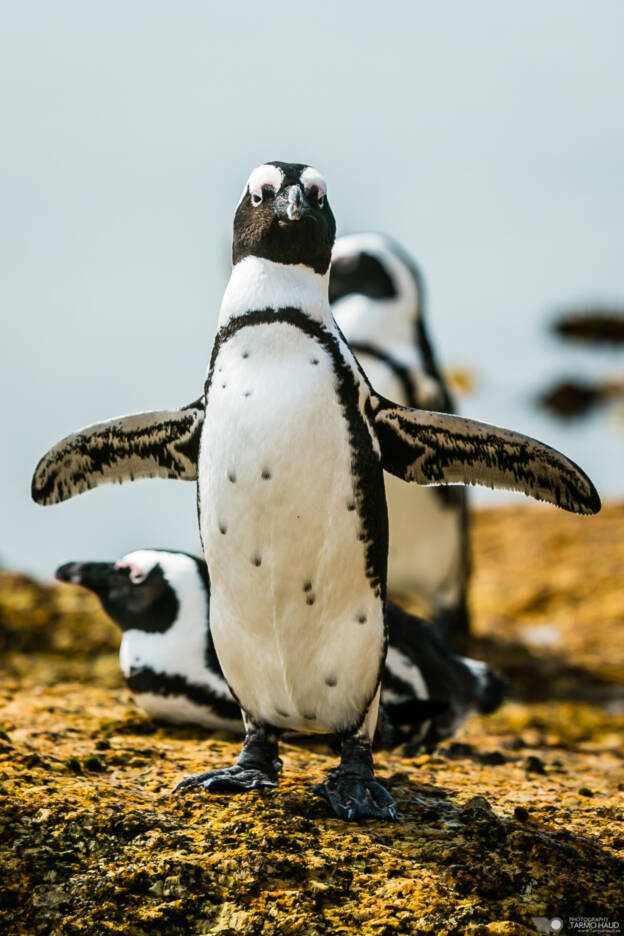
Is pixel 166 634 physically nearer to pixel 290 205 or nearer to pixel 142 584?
pixel 142 584

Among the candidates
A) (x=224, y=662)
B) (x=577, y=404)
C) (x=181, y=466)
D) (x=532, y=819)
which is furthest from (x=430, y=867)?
(x=577, y=404)

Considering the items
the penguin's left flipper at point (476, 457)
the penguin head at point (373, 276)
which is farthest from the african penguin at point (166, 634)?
the penguin head at point (373, 276)

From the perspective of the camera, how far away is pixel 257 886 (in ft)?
6.47

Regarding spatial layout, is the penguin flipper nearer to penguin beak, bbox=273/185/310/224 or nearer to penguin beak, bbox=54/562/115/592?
penguin beak, bbox=273/185/310/224

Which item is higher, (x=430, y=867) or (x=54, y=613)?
(x=54, y=613)

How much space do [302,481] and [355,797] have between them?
647 mm

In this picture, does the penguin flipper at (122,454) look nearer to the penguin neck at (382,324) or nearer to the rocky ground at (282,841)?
the rocky ground at (282,841)

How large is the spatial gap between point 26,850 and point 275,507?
786mm

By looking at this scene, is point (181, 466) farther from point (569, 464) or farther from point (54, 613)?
point (54, 613)

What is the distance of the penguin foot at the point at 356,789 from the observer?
2.26 m

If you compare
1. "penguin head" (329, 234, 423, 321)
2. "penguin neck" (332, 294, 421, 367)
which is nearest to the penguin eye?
"penguin neck" (332, 294, 421, 367)

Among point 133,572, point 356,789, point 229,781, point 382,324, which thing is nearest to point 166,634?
point 133,572

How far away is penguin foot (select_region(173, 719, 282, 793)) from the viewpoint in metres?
2.34

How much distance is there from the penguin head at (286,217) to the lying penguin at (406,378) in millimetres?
2426
